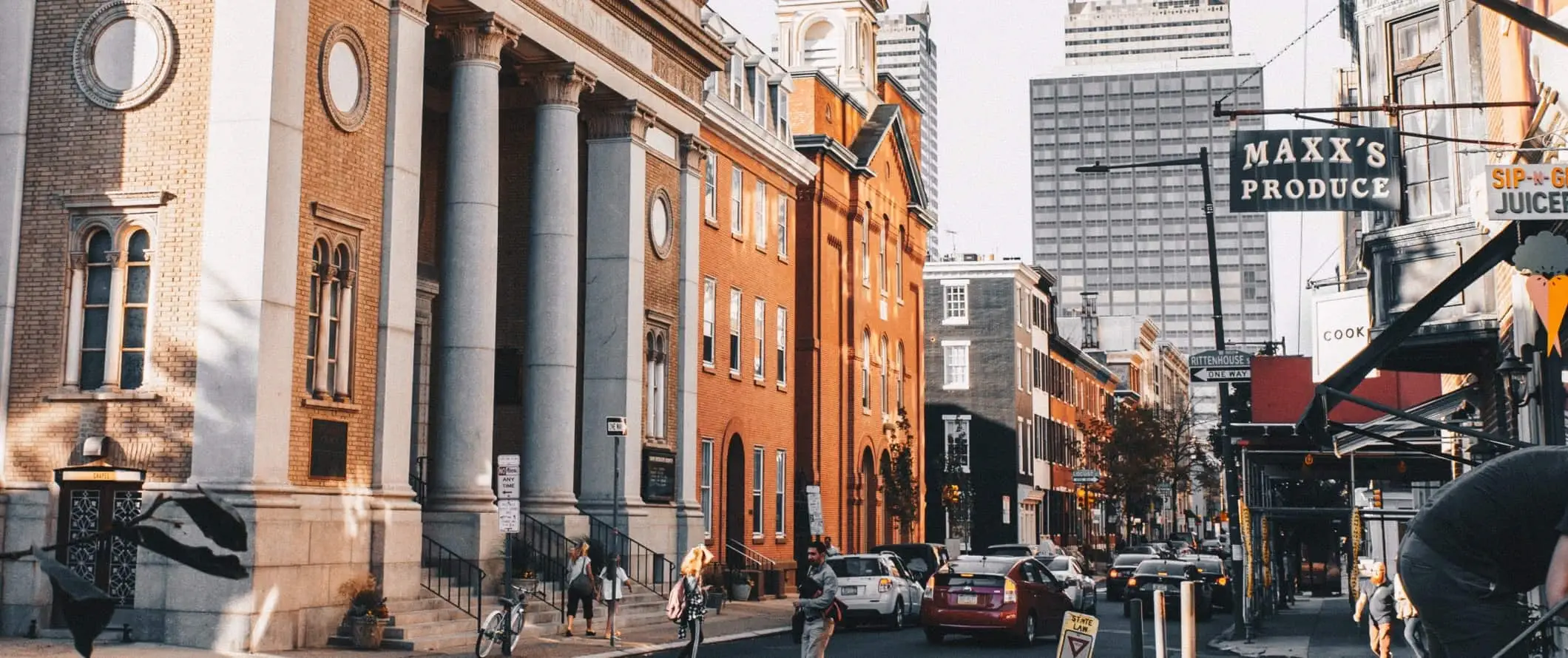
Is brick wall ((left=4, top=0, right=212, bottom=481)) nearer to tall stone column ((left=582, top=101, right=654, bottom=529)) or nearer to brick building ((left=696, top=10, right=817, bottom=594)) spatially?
tall stone column ((left=582, top=101, right=654, bottom=529))

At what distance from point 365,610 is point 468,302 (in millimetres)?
6239

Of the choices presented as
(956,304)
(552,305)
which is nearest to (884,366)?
(956,304)

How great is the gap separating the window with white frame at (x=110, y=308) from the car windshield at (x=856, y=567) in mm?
14288

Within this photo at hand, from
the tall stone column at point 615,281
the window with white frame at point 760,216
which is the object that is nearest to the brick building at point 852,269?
the window with white frame at point 760,216

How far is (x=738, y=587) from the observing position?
1548 inches

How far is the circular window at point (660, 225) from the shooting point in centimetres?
3469

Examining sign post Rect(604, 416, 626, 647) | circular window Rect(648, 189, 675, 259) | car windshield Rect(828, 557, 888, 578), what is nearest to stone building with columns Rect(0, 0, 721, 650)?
sign post Rect(604, 416, 626, 647)

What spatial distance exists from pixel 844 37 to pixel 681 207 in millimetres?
19937

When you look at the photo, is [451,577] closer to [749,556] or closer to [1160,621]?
[1160,621]

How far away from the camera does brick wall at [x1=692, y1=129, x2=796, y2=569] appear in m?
40.2

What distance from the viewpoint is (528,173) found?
32625mm

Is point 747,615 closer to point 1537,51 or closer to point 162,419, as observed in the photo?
point 162,419

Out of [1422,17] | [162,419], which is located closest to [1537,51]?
[1422,17]

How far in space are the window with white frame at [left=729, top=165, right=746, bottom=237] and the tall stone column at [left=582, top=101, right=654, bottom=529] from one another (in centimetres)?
881
